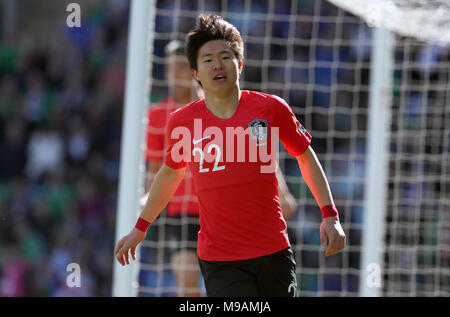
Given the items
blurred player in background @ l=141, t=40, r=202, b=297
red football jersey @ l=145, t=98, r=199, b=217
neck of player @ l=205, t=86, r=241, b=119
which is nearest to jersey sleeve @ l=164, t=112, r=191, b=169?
neck of player @ l=205, t=86, r=241, b=119

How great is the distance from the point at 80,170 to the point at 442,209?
167 inches

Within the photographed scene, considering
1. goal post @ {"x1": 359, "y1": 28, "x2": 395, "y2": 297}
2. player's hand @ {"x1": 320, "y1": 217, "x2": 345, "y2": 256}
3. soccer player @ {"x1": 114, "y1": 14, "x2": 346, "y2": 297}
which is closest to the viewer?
player's hand @ {"x1": 320, "y1": 217, "x2": 345, "y2": 256}

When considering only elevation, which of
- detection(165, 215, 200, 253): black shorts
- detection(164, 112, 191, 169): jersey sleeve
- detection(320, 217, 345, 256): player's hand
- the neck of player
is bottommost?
detection(165, 215, 200, 253): black shorts

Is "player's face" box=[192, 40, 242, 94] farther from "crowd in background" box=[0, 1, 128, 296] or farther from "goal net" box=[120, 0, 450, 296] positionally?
"crowd in background" box=[0, 1, 128, 296]

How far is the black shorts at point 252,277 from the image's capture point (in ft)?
8.43

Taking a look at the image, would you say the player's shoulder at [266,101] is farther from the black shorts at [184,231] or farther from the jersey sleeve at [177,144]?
the black shorts at [184,231]

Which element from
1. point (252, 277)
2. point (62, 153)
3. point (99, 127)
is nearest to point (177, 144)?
point (252, 277)

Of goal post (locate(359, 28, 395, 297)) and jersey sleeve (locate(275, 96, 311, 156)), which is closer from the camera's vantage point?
jersey sleeve (locate(275, 96, 311, 156))

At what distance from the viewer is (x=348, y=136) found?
23.7 feet

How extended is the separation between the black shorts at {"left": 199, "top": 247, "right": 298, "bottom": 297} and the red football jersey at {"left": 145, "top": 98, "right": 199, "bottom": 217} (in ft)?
4.32

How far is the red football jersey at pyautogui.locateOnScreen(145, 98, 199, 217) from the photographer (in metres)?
3.97

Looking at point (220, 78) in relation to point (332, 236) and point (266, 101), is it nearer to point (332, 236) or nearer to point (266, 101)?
point (266, 101)

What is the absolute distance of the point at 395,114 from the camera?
7539mm
